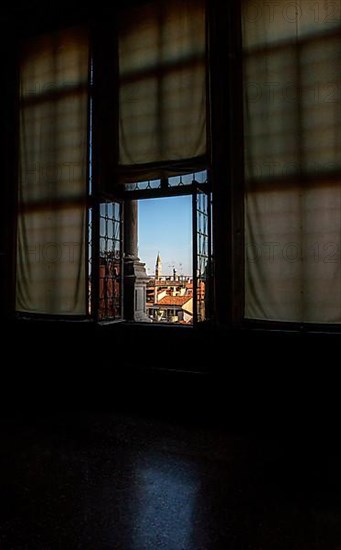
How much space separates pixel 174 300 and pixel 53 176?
6.00 feet

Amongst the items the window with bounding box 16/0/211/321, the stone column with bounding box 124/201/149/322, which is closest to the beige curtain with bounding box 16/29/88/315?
the window with bounding box 16/0/211/321

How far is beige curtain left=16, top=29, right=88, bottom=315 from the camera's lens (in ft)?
13.7

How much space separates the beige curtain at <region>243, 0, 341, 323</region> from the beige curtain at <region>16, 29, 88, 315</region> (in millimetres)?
1743

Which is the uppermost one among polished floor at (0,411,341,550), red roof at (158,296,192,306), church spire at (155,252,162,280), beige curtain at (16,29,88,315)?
beige curtain at (16,29,88,315)

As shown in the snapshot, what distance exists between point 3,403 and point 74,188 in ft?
7.27

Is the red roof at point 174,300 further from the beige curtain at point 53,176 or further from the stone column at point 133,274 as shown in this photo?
the beige curtain at point 53,176

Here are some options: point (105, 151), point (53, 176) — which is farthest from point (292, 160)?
point (53, 176)

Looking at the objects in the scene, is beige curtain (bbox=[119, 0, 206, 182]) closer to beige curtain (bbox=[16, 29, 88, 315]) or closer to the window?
the window

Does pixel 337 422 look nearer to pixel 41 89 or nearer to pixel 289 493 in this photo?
pixel 289 493

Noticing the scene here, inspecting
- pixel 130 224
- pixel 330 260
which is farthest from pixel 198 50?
pixel 330 260

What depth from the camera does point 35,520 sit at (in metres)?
1.86

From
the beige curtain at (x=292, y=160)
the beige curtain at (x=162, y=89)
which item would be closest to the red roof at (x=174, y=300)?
the beige curtain at (x=292, y=160)

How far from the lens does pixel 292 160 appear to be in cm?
320

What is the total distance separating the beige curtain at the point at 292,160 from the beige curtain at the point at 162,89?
0.46m
